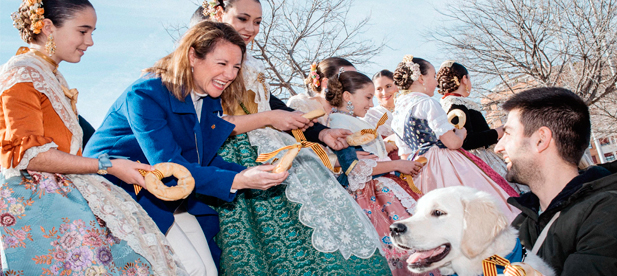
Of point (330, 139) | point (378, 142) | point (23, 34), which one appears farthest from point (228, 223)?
Result: point (378, 142)

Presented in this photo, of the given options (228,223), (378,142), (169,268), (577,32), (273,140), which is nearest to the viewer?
(169,268)

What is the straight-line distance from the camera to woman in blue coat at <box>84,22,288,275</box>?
7.77 feet

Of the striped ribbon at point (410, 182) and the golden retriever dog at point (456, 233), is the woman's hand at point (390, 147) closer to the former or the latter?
the striped ribbon at point (410, 182)

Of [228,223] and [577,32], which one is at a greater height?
[577,32]

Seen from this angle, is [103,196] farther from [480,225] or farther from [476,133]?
[476,133]

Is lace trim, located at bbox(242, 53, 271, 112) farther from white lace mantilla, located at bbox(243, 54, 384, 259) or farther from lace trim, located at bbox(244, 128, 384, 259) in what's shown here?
lace trim, located at bbox(244, 128, 384, 259)

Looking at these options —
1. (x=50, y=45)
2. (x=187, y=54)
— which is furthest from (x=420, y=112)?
(x=50, y=45)

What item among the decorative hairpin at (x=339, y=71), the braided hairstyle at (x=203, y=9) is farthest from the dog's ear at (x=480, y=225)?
the decorative hairpin at (x=339, y=71)

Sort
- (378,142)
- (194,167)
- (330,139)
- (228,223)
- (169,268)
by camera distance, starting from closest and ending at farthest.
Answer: (169,268) → (194,167) → (228,223) → (330,139) → (378,142)

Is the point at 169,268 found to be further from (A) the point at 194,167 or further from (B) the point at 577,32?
(B) the point at 577,32

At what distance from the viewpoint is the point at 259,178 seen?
2297 millimetres

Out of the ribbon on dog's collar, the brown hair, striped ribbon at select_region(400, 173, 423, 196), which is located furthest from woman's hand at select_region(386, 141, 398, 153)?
the ribbon on dog's collar

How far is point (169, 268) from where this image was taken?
2203mm

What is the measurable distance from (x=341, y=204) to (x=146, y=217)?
111 cm
